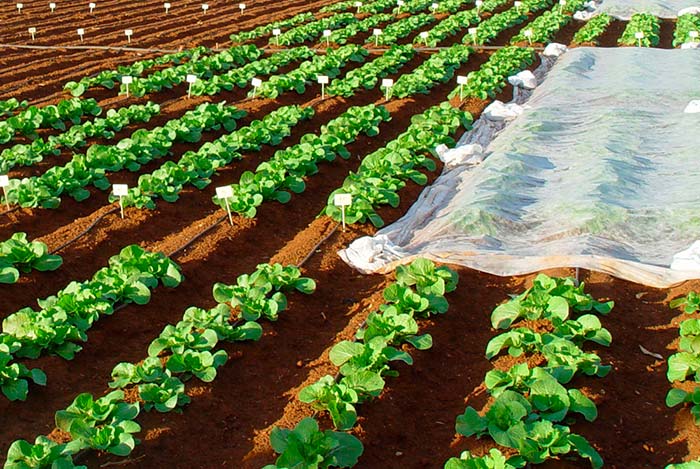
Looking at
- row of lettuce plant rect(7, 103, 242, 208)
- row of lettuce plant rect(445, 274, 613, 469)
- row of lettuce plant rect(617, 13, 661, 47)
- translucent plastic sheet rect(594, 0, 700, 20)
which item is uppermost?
row of lettuce plant rect(7, 103, 242, 208)

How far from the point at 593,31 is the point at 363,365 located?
1414cm

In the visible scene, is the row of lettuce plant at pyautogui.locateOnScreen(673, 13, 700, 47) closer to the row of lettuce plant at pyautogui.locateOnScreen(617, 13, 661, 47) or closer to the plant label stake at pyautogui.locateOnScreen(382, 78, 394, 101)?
the row of lettuce plant at pyautogui.locateOnScreen(617, 13, 661, 47)

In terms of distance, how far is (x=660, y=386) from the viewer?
5090 millimetres

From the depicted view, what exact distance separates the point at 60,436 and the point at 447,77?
32.5 feet

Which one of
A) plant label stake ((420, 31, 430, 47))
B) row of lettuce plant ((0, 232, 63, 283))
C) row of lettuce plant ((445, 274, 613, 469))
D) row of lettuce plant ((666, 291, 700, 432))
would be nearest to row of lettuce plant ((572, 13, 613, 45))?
plant label stake ((420, 31, 430, 47))

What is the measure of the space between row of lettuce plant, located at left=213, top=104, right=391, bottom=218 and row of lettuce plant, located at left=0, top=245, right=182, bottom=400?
1.45m

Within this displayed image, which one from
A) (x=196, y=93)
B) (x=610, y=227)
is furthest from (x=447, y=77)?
(x=610, y=227)

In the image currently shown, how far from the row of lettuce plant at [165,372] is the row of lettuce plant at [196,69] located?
6.72m

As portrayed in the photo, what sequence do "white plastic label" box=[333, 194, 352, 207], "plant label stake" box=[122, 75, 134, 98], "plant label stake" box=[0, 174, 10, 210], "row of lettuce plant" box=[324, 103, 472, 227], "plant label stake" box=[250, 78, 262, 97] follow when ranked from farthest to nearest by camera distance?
"plant label stake" box=[122, 75, 134, 98]
"plant label stake" box=[250, 78, 262, 97]
"row of lettuce plant" box=[324, 103, 472, 227]
"plant label stake" box=[0, 174, 10, 210]
"white plastic label" box=[333, 194, 352, 207]

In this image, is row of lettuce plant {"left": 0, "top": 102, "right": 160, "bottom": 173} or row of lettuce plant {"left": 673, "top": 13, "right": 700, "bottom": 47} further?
row of lettuce plant {"left": 673, "top": 13, "right": 700, "bottom": 47}

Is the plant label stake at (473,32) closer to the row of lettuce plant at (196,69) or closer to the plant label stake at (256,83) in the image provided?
the row of lettuce plant at (196,69)

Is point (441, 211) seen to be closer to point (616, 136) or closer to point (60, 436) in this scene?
point (616, 136)

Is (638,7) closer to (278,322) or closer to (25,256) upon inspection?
(278,322)

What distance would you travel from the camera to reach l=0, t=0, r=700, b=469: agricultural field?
451 cm
